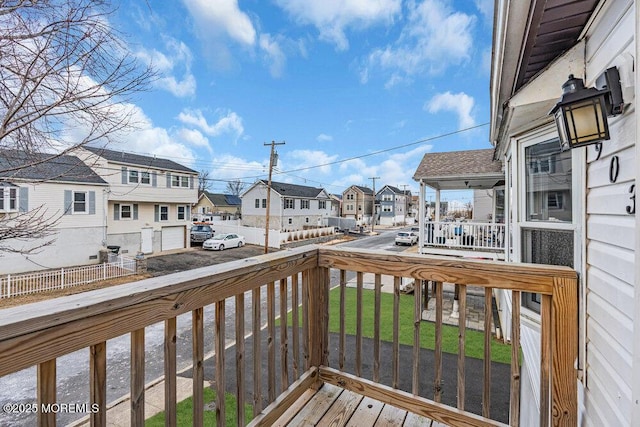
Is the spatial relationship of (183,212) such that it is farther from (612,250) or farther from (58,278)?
(612,250)

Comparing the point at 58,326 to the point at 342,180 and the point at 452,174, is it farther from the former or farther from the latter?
the point at 342,180

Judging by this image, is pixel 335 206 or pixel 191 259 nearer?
pixel 191 259

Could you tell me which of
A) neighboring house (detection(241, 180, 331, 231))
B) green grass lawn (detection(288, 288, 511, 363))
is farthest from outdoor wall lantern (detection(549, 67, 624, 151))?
neighboring house (detection(241, 180, 331, 231))

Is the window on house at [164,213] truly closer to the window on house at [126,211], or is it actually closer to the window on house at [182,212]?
the window on house at [182,212]

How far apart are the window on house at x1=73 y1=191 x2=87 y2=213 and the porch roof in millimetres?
14534

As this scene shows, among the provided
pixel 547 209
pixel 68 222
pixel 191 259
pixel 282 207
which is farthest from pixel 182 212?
pixel 547 209

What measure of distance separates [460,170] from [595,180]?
7.49 meters

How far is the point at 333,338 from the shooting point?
6.27 meters

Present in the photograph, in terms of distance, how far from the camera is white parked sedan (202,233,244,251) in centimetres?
1827

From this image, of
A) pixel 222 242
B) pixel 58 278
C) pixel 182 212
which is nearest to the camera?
pixel 58 278

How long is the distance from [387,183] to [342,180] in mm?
7124

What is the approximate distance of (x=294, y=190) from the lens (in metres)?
28.8

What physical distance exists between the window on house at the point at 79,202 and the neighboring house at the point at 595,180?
55.7 feet

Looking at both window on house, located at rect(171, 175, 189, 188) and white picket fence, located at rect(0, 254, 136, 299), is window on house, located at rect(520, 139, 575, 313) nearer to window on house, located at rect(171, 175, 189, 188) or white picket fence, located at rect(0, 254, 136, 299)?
white picket fence, located at rect(0, 254, 136, 299)
